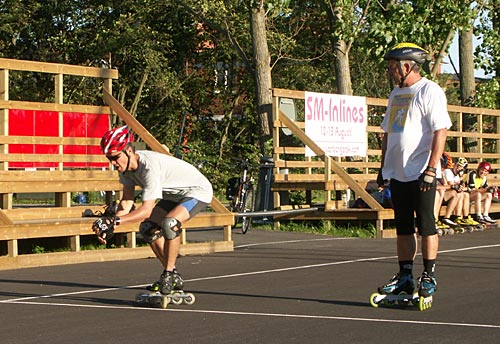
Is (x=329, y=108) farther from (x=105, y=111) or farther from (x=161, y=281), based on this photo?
(x=161, y=281)

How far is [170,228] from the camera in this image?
30.6ft

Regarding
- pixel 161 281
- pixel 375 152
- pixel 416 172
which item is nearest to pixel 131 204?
pixel 161 281

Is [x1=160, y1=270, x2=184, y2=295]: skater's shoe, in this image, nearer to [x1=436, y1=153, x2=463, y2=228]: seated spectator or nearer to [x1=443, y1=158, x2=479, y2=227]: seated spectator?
[x1=436, y1=153, x2=463, y2=228]: seated spectator

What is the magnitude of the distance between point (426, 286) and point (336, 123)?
39.9 ft

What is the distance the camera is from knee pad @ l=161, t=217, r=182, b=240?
934cm

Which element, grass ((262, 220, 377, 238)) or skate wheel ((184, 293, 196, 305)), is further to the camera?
grass ((262, 220, 377, 238))

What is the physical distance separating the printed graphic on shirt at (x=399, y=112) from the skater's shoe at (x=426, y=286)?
1.23 m

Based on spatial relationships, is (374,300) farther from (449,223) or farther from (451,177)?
(451,177)

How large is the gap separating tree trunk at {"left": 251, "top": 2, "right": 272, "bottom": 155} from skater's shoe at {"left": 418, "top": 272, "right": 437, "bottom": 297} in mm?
14636

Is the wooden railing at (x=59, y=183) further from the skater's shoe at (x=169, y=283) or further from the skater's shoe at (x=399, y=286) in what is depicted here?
the skater's shoe at (x=399, y=286)

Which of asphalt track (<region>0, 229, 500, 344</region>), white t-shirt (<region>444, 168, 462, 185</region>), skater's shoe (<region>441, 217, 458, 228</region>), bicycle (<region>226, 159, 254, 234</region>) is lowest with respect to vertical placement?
asphalt track (<region>0, 229, 500, 344</region>)

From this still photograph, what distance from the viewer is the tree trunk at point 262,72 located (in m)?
23.8

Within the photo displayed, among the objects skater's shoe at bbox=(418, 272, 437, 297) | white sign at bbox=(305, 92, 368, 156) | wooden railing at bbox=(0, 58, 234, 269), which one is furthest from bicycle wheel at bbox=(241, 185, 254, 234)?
skater's shoe at bbox=(418, 272, 437, 297)

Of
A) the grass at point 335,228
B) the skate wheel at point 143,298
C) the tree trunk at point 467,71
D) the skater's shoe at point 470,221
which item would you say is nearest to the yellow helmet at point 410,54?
the skate wheel at point 143,298
